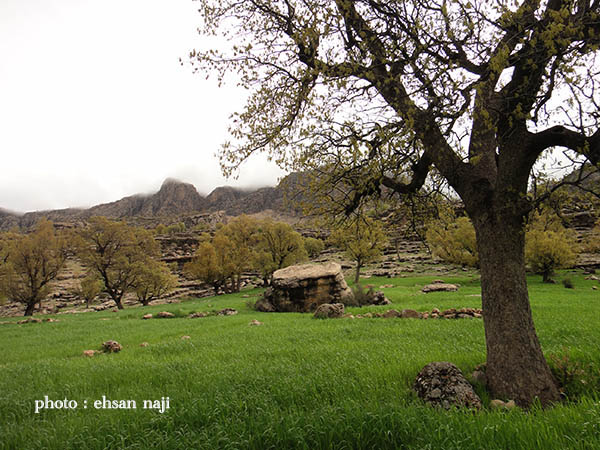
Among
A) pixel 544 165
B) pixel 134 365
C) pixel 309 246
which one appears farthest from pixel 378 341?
pixel 309 246

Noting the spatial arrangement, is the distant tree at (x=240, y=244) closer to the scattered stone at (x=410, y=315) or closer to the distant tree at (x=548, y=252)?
the scattered stone at (x=410, y=315)

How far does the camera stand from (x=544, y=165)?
202 inches

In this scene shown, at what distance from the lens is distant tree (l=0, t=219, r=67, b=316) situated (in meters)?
31.7

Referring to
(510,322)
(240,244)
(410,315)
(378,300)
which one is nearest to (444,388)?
(510,322)

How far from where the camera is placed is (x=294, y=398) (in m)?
4.62

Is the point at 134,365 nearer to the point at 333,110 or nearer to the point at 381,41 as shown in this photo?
the point at 333,110

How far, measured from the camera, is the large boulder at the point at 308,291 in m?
20.2

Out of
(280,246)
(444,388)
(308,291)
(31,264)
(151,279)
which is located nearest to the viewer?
(444,388)

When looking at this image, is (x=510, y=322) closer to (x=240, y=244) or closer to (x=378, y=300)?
(x=378, y=300)

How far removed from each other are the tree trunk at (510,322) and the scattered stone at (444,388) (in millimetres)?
752

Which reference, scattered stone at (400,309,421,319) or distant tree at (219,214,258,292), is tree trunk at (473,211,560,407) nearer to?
scattered stone at (400,309,421,319)

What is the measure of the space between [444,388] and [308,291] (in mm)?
16314

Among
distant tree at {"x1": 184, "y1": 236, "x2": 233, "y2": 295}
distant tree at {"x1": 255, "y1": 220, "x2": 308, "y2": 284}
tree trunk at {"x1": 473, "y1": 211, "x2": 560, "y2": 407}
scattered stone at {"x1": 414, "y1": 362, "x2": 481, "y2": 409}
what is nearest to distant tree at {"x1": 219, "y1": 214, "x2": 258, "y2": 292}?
distant tree at {"x1": 184, "y1": 236, "x2": 233, "y2": 295}

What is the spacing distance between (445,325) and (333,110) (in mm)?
8982
